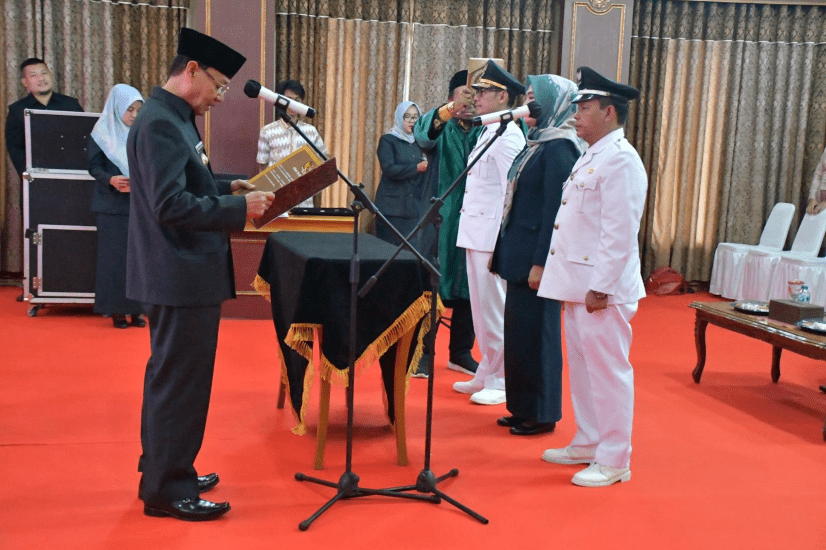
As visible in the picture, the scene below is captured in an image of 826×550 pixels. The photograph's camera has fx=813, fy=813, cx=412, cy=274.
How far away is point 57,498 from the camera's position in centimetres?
266

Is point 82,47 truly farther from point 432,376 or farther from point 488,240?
point 432,376

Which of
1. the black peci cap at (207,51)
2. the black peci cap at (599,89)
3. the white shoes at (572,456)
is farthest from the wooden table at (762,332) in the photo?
the black peci cap at (207,51)

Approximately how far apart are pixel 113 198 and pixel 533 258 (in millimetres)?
3202

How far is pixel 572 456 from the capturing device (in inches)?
125

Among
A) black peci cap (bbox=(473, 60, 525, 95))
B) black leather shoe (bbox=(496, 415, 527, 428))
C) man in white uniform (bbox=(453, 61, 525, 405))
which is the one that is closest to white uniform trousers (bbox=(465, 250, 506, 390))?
man in white uniform (bbox=(453, 61, 525, 405))

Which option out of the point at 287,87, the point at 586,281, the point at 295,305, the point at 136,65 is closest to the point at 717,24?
the point at 287,87

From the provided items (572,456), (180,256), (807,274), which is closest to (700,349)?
(572,456)

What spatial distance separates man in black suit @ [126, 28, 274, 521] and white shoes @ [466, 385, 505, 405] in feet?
5.55

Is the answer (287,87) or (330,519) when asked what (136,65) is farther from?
(330,519)

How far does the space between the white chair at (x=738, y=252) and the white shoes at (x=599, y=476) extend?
15.6 feet

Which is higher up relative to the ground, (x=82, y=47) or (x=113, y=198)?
(x=82, y=47)

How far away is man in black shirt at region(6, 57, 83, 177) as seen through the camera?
5.93 meters

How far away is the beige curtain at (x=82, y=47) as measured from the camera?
6.69 m

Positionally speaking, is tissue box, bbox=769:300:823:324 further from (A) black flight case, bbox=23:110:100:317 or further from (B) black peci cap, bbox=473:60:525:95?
(A) black flight case, bbox=23:110:100:317
